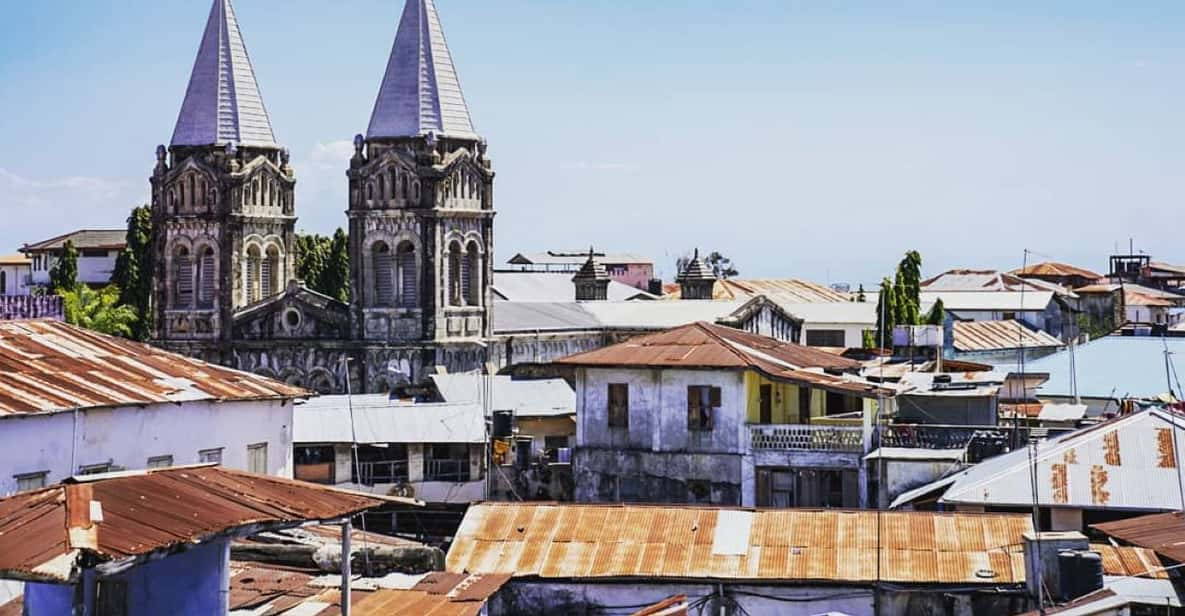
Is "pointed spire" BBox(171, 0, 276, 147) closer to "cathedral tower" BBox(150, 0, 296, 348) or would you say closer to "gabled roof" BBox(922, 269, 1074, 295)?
"cathedral tower" BBox(150, 0, 296, 348)

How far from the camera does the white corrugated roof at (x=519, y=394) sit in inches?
2114

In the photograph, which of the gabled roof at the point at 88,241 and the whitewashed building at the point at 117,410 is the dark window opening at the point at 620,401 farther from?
the gabled roof at the point at 88,241

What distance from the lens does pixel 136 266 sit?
98.9m

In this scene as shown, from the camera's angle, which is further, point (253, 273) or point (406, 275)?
point (253, 273)

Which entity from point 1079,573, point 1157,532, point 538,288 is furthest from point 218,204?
point 1079,573

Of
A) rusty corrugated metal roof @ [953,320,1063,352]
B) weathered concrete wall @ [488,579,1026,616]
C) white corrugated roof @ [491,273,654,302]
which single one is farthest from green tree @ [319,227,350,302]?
weathered concrete wall @ [488,579,1026,616]

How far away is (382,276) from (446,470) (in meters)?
29.3

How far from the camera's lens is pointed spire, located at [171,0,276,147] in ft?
249

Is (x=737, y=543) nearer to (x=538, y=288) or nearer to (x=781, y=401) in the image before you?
(x=781, y=401)

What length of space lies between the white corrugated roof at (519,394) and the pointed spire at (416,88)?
15793 millimetres

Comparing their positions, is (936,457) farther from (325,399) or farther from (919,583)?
(325,399)

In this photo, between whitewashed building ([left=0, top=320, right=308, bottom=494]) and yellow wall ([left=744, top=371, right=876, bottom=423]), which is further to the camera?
yellow wall ([left=744, top=371, right=876, bottom=423])

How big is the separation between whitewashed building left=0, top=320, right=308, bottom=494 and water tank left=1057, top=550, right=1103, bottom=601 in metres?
13.4

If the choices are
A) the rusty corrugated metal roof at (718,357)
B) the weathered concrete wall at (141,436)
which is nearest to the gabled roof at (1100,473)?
the rusty corrugated metal roof at (718,357)
